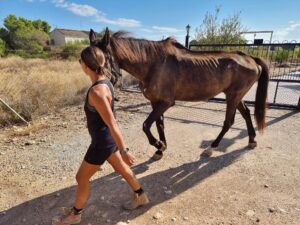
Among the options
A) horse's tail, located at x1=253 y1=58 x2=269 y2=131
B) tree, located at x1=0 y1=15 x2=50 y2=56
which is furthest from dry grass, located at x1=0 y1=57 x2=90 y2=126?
tree, located at x1=0 y1=15 x2=50 y2=56

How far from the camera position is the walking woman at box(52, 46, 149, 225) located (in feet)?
5.30

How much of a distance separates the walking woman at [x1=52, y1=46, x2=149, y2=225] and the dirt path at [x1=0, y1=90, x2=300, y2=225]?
36 centimetres

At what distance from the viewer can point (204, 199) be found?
Answer: 97.6 inches

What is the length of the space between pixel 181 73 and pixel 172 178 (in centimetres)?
145

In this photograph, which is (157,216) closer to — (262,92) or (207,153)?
(207,153)

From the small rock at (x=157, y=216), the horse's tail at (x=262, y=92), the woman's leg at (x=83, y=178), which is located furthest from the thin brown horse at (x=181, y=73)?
the woman's leg at (x=83, y=178)

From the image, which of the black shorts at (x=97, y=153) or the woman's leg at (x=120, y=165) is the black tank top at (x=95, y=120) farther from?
the woman's leg at (x=120, y=165)

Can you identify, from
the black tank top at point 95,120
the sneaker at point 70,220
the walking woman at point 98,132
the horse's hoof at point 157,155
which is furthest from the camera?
the horse's hoof at point 157,155

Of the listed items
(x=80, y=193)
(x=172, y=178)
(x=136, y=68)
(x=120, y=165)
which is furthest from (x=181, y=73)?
(x=80, y=193)

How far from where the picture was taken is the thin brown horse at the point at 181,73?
285cm

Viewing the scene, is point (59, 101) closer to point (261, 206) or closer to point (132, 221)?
point (132, 221)

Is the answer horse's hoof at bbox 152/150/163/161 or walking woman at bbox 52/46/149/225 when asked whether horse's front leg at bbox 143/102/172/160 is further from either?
walking woman at bbox 52/46/149/225

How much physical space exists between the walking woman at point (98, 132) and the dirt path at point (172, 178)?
0.36 meters

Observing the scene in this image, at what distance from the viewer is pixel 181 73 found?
10.3 feet
